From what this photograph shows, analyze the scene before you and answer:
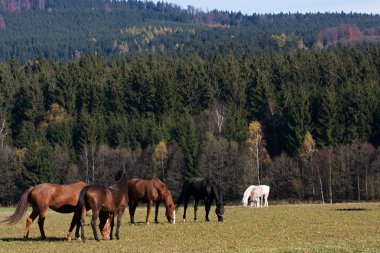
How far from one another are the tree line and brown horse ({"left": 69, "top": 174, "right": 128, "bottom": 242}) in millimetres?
53862

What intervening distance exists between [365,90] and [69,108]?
158 feet

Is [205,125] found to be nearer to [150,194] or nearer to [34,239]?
[150,194]

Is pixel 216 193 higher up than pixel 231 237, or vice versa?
pixel 231 237

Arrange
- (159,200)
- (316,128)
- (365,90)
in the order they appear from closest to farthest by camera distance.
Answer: (159,200) → (316,128) → (365,90)

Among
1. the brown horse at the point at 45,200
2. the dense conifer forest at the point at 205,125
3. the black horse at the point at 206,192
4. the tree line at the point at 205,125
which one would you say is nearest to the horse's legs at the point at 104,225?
the brown horse at the point at 45,200

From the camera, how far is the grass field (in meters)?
21.2

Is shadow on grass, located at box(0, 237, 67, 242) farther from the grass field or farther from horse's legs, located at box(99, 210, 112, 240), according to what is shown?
horse's legs, located at box(99, 210, 112, 240)

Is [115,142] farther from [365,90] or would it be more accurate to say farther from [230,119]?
[365,90]

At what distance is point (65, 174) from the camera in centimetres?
9388

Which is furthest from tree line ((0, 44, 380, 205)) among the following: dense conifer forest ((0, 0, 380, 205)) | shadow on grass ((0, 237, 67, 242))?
shadow on grass ((0, 237, 67, 242))

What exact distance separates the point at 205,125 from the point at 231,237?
78.6 meters

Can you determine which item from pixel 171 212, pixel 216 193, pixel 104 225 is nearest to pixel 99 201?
pixel 104 225

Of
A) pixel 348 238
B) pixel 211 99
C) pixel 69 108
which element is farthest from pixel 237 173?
pixel 348 238

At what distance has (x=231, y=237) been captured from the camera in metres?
24.4
